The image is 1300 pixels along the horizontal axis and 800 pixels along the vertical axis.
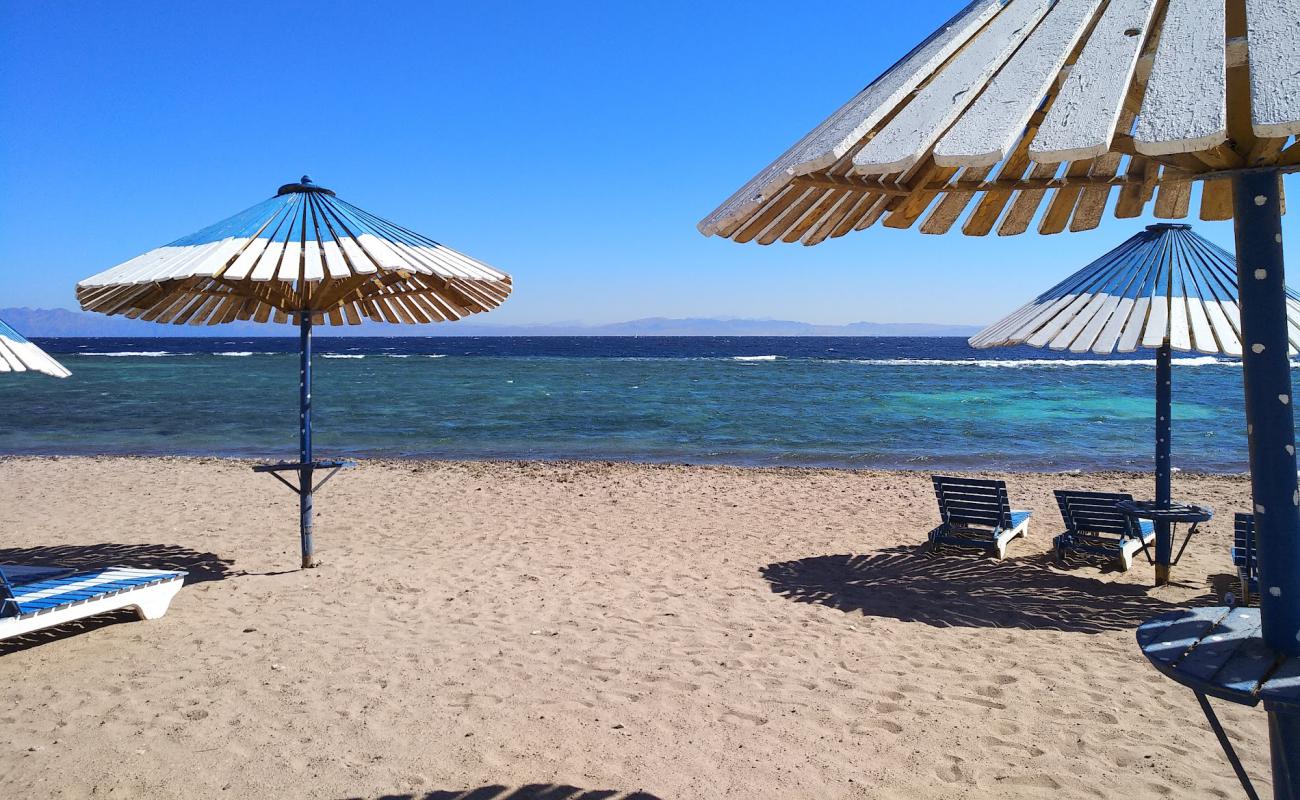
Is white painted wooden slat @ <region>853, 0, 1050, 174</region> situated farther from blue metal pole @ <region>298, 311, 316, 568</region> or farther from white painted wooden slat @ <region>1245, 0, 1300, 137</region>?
blue metal pole @ <region>298, 311, 316, 568</region>

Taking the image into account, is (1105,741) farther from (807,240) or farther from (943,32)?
(943,32)

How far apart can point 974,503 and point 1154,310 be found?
2.31 meters

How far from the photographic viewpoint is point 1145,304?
5.82 metres

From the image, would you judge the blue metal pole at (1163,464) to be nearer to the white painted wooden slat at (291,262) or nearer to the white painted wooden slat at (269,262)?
the white painted wooden slat at (291,262)

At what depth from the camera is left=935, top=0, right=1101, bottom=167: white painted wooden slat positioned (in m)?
1.25

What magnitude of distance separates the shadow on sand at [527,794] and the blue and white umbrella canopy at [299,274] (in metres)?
3.11

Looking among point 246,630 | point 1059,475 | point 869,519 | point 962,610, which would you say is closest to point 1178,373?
point 1059,475

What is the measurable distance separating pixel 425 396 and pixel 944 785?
98.6 ft

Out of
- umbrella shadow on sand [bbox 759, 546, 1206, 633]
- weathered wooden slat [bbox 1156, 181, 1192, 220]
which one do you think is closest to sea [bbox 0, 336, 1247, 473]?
umbrella shadow on sand [bbox 759, 546, 1206, 633]

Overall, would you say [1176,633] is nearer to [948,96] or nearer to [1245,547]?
[948,96]

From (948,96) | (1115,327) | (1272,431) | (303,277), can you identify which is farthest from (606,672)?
(1115,327)

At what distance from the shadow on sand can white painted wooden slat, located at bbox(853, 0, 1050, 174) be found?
2.68m

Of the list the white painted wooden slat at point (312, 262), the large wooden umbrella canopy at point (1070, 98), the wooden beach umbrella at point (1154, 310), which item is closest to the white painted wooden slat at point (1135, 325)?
the wooden beach umbrella at point (1154, 310)

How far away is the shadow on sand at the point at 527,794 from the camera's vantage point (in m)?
3.15
